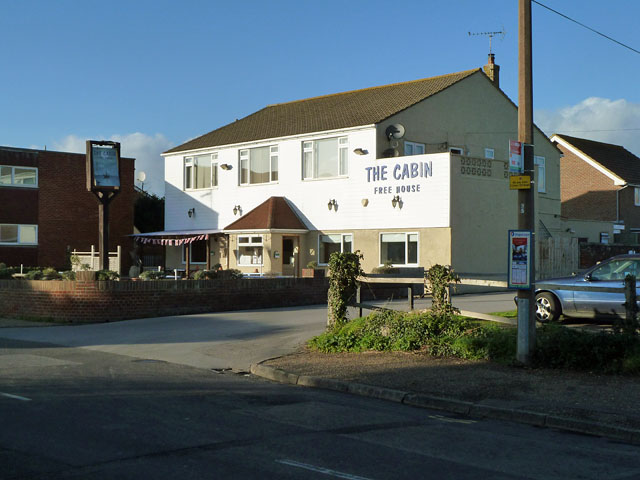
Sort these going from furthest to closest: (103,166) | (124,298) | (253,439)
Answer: (103,166) < (124,298) < (253,439)

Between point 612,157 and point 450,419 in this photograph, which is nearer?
point 450,419

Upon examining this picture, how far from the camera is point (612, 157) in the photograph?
161 feet

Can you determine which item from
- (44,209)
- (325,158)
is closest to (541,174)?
(325,158)

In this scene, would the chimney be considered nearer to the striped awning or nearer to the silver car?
the striped awning

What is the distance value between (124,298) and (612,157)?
38900mm

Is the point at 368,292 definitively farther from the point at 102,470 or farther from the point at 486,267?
the point at 102,470

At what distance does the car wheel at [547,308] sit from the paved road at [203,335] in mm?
4009

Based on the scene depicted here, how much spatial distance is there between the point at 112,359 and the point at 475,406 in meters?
7.15

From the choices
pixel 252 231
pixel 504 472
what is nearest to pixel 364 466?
pixel 504 472

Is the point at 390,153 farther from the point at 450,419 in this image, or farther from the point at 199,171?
the point at 450,419

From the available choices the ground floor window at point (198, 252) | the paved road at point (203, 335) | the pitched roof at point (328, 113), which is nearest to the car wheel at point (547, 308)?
the paved road at point (203, 335)

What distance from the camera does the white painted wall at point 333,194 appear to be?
28.8 metres

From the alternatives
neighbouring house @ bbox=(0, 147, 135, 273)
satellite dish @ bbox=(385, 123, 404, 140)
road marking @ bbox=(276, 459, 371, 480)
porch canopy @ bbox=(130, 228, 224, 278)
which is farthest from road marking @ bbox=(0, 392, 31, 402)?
neighbouring house @ bbox=(0, 147, 135, 273)

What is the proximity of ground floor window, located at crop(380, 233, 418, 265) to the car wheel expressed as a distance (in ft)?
44.5
